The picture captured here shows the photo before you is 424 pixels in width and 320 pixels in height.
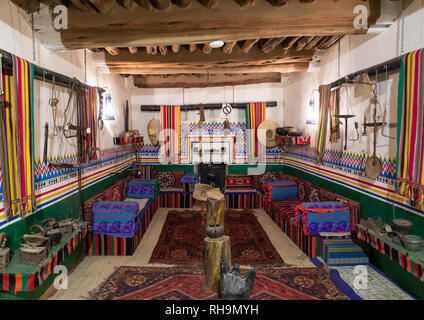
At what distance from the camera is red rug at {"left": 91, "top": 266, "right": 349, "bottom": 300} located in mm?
3176

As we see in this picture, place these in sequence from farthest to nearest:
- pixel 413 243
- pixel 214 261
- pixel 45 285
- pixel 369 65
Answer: pixel 369 65, pixel 45 285, pixel 214 261, pixel 413 243

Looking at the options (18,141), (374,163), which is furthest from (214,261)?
(374,163)

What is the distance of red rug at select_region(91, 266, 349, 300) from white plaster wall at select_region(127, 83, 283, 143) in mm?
5210

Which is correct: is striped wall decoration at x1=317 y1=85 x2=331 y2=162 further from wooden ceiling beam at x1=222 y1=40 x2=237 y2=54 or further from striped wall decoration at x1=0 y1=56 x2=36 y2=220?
striped wall decoration at x1=0 y1=56 x2=36 y2=220

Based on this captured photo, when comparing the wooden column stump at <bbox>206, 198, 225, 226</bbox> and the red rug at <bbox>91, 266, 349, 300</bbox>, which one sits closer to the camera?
the red rug at <bbox>91, 266, 349, 300</bbox>

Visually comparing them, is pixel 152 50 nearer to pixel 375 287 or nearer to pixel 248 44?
pixel 248 44

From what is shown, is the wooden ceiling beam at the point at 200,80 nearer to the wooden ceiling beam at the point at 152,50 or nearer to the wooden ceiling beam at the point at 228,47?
the wooden ceiling beam at the point at 228,47

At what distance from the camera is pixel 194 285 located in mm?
3344

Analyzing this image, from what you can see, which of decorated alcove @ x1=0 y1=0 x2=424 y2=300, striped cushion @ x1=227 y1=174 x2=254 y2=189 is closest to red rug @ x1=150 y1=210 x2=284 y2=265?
decorated alcove @ x1=0 y1=0 x2=424 y2=300

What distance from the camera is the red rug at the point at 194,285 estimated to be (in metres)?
3.18

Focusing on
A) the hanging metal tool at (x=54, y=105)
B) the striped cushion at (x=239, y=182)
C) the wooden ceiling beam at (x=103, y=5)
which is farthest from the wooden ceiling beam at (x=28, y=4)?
the striped cushion at (x=239, y=182)

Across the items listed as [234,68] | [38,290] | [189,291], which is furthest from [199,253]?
[234,68]

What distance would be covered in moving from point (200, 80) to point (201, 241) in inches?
186

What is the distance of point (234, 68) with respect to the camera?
6.61 meters
